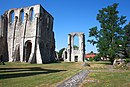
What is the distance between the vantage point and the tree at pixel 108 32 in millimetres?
30347

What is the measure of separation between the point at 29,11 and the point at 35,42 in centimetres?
897

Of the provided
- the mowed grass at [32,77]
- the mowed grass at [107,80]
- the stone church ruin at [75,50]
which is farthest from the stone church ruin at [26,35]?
the mowed grass at [107,80]

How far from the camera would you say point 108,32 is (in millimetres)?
31984

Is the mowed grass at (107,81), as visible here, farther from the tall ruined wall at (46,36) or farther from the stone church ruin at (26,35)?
the tall ruined wall at (46,36)

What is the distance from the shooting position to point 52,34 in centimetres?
5184

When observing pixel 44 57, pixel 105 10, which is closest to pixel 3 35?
pixel 44 57

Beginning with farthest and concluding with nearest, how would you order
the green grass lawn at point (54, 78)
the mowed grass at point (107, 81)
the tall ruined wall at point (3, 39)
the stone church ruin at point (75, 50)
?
the stone church ruin at point (75, 50)
the tall ruined wall at point (3, 39)
the green grass lawn at point (54, 78)
the mowed grass at point (107, 81)

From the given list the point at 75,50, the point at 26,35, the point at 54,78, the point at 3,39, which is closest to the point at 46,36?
the point at 26,35

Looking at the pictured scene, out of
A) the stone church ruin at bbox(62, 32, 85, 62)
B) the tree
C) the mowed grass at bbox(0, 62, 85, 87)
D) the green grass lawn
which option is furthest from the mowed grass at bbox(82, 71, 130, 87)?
the stone church ruin at bbox(62, 32, 85, 62)

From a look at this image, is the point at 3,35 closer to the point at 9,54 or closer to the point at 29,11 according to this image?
the point at 9,54

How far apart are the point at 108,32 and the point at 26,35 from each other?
67.9 feet

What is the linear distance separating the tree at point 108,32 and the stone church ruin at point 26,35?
14.2 meters

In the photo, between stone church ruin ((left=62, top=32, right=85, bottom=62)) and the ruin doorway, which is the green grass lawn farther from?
stone church ruin ((left=62, top=32, right=85, bottom=62))

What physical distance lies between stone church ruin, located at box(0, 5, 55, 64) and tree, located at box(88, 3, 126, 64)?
46.6 ft
